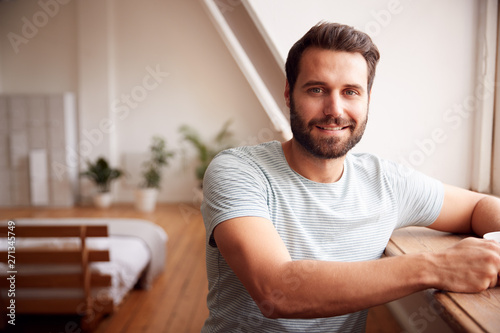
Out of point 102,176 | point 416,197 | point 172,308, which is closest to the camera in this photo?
point 416,197

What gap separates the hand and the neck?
451mm

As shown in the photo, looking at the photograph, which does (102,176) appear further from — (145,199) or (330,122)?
(330,122)

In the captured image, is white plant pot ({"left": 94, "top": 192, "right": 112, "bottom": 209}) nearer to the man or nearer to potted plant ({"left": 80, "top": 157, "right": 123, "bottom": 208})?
potted plant ({"left": 80, "top": 157, "right": 123, "bottom": 208})

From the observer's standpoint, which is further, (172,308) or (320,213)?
(172,308)

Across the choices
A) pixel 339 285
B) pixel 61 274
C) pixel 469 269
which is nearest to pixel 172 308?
pixel 61 274

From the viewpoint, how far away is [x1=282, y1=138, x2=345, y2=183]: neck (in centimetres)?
127

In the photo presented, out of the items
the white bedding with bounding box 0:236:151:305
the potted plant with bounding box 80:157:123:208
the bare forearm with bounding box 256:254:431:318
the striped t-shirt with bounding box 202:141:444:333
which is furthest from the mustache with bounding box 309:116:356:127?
the potted plant with bounding box 80:157:123:208

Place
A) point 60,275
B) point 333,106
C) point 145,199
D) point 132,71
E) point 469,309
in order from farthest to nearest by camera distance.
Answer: point 132,71
point 145,199
point 60,275
point 333,106
point 469,309

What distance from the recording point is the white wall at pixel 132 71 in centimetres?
688

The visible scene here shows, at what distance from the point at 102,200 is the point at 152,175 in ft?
3.06

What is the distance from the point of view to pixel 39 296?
2.96 m

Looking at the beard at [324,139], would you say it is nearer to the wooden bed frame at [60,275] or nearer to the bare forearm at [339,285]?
the bare forearm at [339,285]

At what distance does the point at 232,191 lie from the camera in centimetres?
106

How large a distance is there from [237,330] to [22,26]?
754 centimetres
